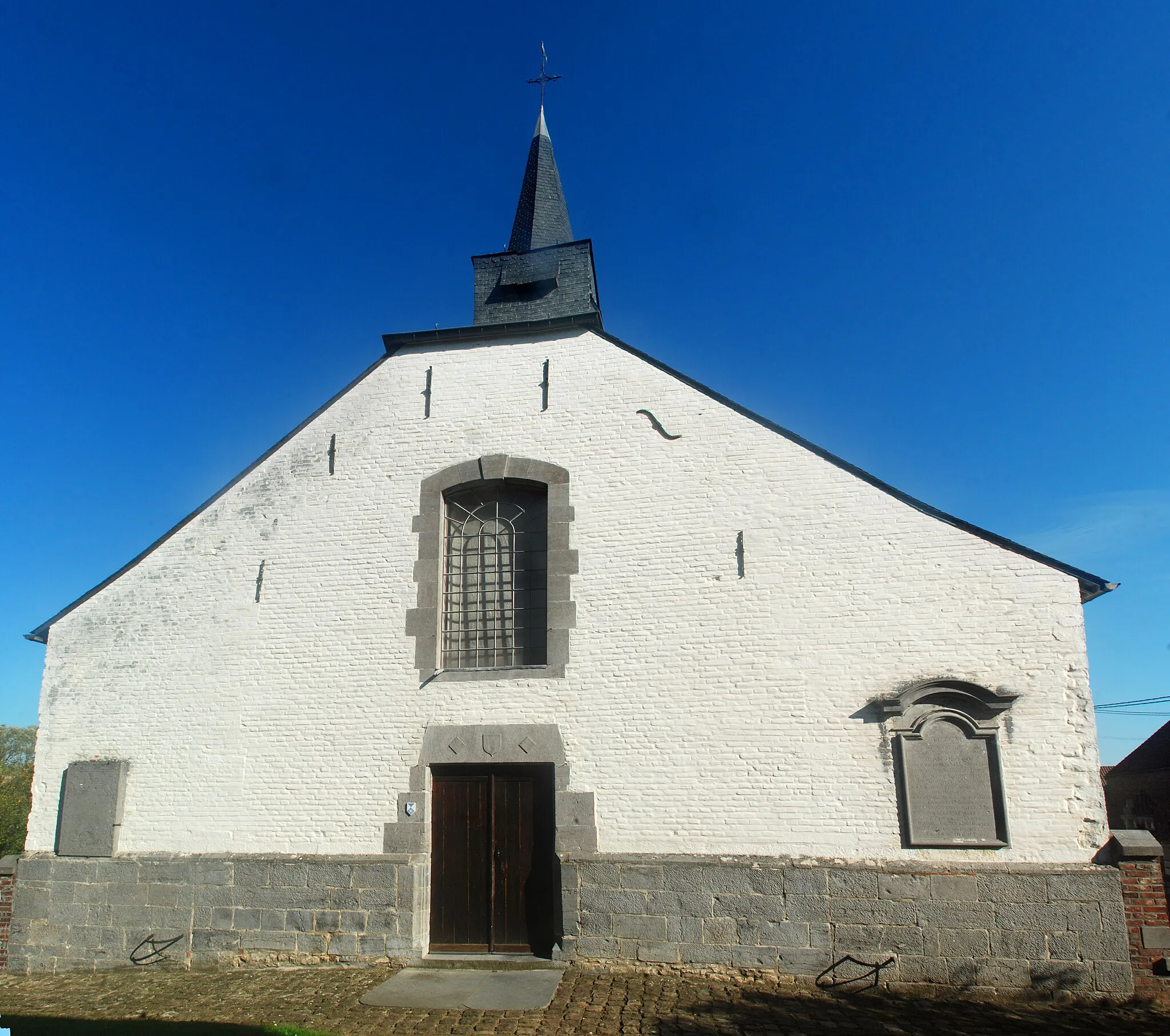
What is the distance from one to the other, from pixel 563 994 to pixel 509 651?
3.09m

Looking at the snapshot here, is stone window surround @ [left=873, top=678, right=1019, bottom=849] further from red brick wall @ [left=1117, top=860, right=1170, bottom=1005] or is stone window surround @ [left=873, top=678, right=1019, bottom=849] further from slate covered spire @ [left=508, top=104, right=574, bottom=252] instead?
slate covered spire @ [left=508, top=104, right=574, bottom=252]

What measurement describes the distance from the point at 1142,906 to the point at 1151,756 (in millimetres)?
21944

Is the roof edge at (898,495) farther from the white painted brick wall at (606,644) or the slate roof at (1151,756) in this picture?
the slate roof at (1151,756)

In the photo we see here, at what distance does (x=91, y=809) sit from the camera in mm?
8109

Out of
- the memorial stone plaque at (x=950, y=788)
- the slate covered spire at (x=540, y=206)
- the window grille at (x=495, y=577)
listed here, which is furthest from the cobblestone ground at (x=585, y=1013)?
the slate covered spire at (x=540, y=206)

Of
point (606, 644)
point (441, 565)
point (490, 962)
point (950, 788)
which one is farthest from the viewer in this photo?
point (441, 565)

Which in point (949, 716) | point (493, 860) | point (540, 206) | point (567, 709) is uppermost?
point (540, 206)

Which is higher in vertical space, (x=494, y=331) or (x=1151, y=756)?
(x=494, y=331)

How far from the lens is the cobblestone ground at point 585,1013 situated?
5688mm

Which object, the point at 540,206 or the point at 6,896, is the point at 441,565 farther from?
the point at 540,206

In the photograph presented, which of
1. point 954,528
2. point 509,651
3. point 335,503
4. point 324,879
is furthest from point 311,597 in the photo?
point 954,528

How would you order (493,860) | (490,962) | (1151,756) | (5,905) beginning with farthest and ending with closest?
(1151,756)
(5,905)
(493,860)
(490,962)

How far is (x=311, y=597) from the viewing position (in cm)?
843

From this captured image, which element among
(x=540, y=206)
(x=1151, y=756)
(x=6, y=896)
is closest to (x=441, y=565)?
(x=6, y=896)
